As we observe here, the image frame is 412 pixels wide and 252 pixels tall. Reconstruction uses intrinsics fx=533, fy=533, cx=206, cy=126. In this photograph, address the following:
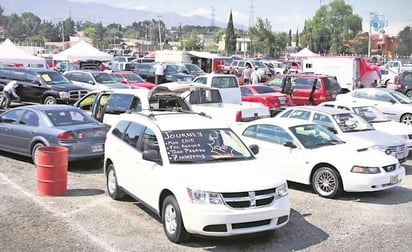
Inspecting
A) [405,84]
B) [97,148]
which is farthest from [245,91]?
[405,84]

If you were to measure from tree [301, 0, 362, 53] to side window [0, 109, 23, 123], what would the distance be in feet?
365

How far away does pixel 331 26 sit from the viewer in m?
132

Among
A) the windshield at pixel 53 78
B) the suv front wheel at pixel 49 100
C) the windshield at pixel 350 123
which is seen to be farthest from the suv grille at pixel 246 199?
the windshield at pixel 53 78

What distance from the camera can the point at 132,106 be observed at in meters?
13.0

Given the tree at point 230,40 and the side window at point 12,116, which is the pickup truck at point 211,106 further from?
the tree at point 230,40

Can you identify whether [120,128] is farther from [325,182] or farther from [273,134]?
[325,182]

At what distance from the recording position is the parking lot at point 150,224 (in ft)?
23.3

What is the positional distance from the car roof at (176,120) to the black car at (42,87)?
45.8ft

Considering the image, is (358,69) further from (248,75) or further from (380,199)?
(380,199)

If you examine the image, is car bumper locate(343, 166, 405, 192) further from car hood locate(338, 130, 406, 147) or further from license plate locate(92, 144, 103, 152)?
license plate locate(92, 144, 103, 152)

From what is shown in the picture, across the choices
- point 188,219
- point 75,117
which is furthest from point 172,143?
point 75,117

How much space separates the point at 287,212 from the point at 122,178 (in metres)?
3.01

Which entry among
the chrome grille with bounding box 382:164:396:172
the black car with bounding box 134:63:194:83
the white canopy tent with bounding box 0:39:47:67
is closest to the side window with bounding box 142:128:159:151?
the chrome grille with bounding box 382:164:396:172

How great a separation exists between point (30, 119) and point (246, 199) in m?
7.36
